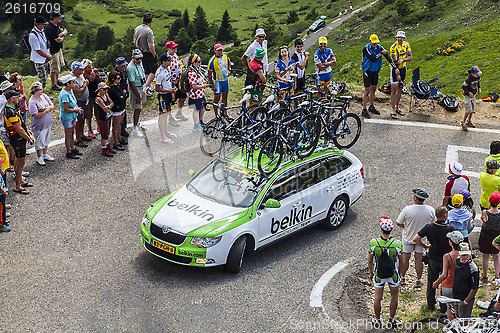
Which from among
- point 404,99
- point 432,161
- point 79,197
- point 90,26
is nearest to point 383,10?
point 404,99

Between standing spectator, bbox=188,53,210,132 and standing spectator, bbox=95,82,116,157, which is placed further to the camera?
standing spectator, bbox=188,53,210,132

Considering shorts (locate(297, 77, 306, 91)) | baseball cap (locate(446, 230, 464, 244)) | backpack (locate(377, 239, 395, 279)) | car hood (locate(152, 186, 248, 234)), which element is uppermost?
shorts (locate(297, 77, 306, 91))

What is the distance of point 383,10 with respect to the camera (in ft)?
239

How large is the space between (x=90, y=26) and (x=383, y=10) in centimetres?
11622

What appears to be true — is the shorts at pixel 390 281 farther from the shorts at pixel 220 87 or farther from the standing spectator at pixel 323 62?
the standing spectator at pixel 323 62

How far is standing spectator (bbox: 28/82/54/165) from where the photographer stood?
43.4 ft

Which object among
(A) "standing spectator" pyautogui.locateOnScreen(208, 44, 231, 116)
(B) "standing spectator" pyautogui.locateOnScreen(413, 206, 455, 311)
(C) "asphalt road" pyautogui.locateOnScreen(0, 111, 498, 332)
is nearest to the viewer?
(B) "standing spectator" pyautogui.locateOnScreen(413, 206, 455, 311)

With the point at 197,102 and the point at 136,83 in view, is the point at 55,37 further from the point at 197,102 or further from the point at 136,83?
the point at 197,102

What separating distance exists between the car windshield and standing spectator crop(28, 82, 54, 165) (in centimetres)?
452

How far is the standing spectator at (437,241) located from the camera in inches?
353

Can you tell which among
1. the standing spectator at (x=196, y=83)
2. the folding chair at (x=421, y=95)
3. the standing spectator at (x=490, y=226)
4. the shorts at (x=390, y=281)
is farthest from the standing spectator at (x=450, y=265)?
the folding chair at (x=421, y=95)

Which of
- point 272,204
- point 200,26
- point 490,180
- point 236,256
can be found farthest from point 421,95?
point 200,26

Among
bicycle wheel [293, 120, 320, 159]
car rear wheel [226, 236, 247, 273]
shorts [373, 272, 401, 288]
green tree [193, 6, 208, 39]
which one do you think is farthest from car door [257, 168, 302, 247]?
green tree [193, 6, 208, 39]

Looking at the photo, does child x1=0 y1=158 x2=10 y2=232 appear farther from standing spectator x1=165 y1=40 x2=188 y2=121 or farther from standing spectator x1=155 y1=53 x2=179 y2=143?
standing spectator x1=165 y1=40 x2=188 y2=121
